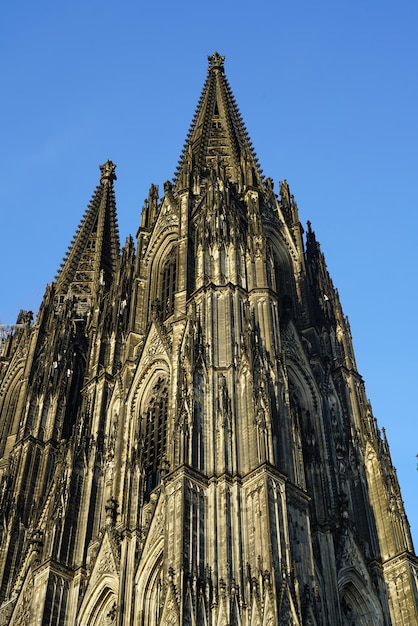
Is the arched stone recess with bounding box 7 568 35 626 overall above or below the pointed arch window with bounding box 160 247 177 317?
below

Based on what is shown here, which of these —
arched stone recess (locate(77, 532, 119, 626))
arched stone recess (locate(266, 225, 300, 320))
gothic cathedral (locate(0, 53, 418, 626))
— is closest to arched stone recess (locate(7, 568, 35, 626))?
gothic cathedral (locate(0, 53, 418, 626))

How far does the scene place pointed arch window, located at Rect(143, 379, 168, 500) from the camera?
3319 cm

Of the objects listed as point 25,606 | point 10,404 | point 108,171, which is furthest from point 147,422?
point 108,171

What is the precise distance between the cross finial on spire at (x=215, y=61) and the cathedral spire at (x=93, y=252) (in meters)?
11.7

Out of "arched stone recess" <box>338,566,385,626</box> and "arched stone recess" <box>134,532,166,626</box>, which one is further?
"arched stone recess" <box>338,566,385,626</box>

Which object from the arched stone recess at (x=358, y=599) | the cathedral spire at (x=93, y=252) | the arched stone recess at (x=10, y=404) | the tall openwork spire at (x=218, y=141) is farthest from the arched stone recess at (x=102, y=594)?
the cathedral spire at (x=93, y=252)

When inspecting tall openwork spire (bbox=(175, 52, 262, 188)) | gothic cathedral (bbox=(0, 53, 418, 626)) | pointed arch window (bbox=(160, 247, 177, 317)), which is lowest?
gothic cathedral (bbox=(0, 53, 418, 626))

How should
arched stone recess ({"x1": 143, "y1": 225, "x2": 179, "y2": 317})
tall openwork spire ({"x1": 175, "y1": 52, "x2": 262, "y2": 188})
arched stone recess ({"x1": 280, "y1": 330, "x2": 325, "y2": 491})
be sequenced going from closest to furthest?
arched stone recess ({"x1": 280, "y1": 330, "x2": 325, "y2": 491}) → arched stone recess ({"x1": 143, "y1": 225, "x2": 179, "y2": 317}) → tall openwork spire ({"x1": 175, "y1": 52, "x2": 262, "y2": 188})

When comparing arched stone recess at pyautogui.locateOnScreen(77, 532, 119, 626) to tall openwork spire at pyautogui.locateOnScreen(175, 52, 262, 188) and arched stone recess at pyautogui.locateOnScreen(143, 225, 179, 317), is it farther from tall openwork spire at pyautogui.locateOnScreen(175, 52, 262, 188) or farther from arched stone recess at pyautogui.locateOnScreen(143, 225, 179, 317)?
tall openwork spire at pyautogui.locateOnScreen(175, 52, 262, 188)

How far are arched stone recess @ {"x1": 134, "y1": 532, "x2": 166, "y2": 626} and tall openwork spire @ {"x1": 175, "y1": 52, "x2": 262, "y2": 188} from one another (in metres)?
20.7

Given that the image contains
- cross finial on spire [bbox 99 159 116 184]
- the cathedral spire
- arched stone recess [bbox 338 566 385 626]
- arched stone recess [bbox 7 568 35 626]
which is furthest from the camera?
cross finial on spire [bbox 99 159 116 184]

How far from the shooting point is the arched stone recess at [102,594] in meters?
30.4

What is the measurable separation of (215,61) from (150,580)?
41322 millimetres

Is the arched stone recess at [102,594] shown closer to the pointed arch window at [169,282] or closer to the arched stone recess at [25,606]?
the arched stone recess at [25,606]
